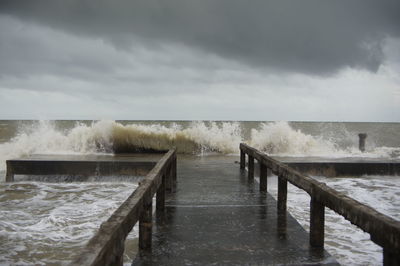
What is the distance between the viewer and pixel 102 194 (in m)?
9.55

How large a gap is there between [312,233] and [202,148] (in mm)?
16764

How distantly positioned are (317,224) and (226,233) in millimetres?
1026

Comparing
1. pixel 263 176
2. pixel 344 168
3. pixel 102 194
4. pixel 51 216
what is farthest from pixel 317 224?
pixel 344 168

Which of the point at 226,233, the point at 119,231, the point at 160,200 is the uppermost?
the point at 119,231

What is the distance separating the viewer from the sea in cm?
536

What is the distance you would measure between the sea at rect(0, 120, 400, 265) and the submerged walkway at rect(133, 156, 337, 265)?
1.11 m

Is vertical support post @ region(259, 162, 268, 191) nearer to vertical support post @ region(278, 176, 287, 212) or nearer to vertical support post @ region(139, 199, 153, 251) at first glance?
vertical support post @ region(278, 176, 287, 212)

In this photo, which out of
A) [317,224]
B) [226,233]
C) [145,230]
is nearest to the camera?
[145,230]

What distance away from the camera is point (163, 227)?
13.6 ft

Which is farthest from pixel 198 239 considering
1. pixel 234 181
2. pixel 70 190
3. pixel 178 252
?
pixel 70 190

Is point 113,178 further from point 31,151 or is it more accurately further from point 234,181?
point 31,151

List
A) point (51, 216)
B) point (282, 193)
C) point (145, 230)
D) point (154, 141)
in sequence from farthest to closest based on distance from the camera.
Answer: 1. point (154, 141)
2. point (51, 216)
3. point (282, 193)
4. point (145, 230)

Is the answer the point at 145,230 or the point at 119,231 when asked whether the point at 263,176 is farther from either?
the point at 119,231

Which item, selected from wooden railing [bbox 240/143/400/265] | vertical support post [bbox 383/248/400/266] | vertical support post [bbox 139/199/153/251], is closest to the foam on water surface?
vertical support post [bbox 139/199/153/251]
